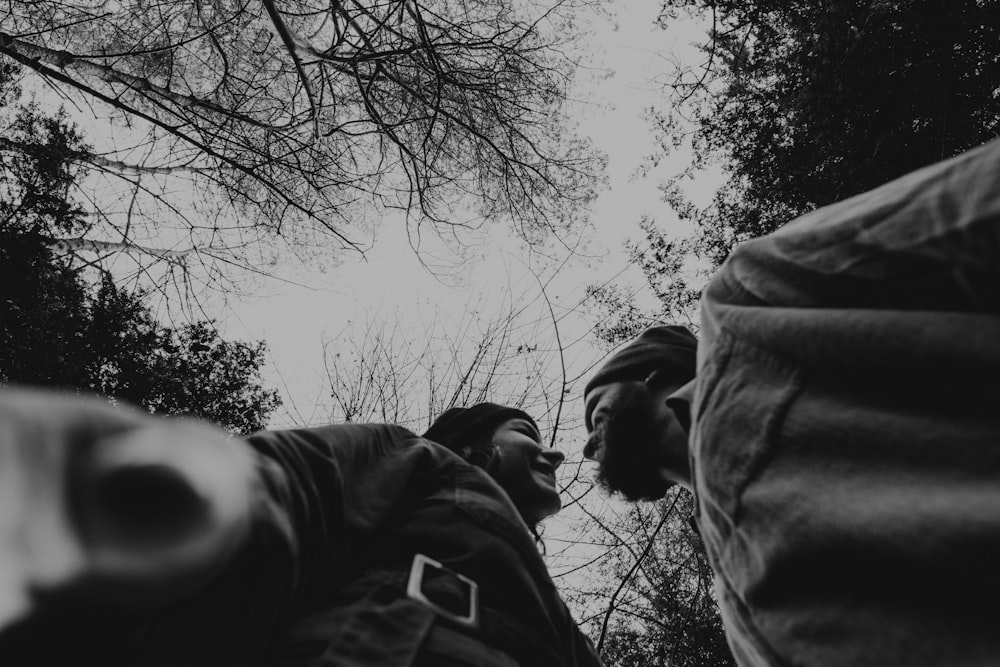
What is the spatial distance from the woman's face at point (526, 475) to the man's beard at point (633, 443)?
39cm

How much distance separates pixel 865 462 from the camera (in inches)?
33.1

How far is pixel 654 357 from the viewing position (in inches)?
87.6

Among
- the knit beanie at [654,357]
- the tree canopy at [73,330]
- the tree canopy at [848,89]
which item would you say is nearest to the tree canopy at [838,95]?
the tree canopy at [848,89]

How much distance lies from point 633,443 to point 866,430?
4.52 ft

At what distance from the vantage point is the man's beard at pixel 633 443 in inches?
→ 85.3

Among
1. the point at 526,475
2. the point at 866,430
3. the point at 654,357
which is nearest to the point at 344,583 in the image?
the point at 526,475

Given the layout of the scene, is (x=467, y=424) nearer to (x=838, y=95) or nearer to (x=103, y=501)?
(x=103, y=501)

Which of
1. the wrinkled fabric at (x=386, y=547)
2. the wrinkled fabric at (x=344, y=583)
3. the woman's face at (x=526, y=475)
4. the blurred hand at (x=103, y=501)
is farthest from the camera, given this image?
the woman's face at (x=526, y=475)

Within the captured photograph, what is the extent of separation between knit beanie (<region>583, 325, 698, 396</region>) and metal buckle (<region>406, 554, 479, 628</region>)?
46.0 inches

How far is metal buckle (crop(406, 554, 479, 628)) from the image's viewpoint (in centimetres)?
129

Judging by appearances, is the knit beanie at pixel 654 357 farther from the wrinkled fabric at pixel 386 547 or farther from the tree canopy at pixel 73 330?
the tree canopy at pixel 73 330

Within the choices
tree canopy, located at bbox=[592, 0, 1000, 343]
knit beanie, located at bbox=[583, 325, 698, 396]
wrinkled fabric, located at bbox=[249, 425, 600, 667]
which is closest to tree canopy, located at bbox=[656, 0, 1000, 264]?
tree canopy, located at bbox=[592, 0, 1000, 343]

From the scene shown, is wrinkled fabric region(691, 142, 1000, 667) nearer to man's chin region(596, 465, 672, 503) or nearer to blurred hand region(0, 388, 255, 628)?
blurred hand region(0, 388, 255, 628)

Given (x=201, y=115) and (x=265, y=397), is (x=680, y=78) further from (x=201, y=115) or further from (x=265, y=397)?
(x=265, y=397)
